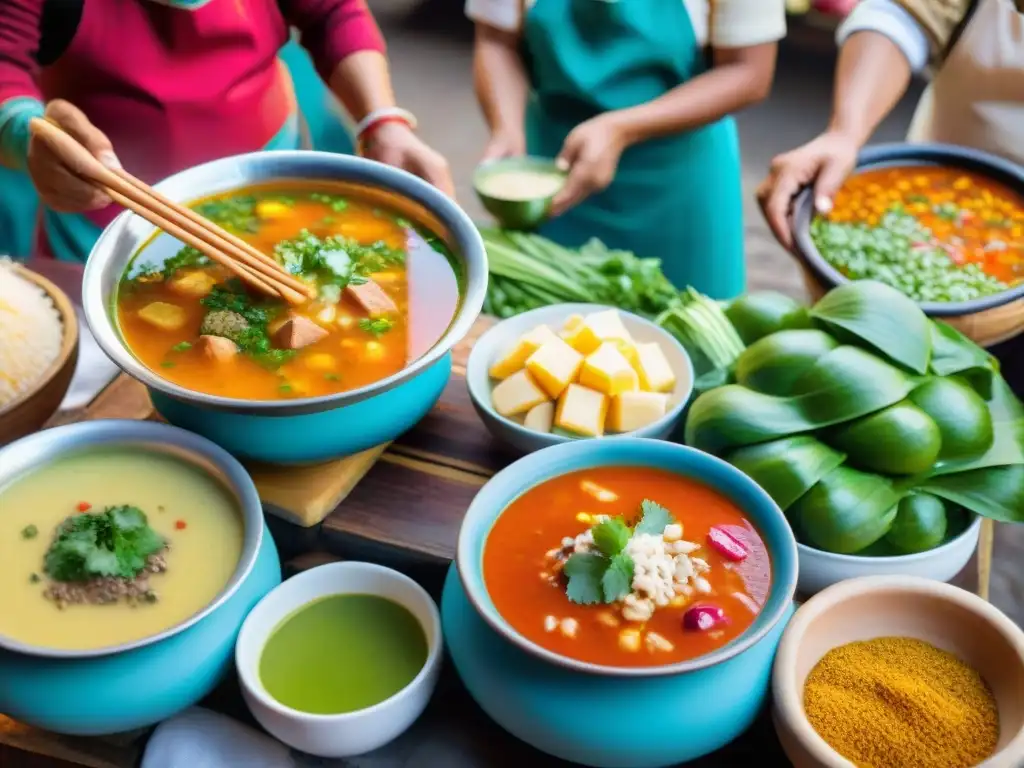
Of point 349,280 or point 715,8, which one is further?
point 715,8

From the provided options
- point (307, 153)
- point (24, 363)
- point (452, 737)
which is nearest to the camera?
point (452, 737)

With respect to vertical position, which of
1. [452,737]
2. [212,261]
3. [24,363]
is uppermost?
[212,261]

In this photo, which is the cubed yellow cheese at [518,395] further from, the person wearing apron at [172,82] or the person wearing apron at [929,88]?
the person wearing apron at [929,88]

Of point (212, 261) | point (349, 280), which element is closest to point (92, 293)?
point (212, 261)

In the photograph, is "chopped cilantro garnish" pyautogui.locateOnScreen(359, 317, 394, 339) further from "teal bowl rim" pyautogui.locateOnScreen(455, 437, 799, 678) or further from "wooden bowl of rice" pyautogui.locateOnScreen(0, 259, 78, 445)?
"wooden bowl of rice" pyautogui.locateOnScreen(0, 259, 78, 445)

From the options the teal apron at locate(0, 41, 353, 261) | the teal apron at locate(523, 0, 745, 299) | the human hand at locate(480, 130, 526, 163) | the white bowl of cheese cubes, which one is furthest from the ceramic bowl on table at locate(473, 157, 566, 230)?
the white bowl of cheese cubes

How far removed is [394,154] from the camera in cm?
238

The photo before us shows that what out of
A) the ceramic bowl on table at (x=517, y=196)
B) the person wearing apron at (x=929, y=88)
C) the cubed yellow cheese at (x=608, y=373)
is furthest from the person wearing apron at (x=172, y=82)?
the person wearing apron at (x=929, y=88)

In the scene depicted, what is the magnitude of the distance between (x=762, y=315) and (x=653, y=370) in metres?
0.24

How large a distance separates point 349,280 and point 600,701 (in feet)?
2.99

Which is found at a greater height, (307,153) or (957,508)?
(307,153)

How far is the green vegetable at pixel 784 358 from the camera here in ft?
4.99

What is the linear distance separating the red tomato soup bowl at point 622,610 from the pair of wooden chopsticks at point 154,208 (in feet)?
2.02

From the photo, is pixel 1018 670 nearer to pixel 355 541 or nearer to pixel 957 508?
pixel 957 508
